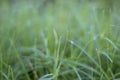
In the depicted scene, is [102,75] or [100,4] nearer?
[102,75]

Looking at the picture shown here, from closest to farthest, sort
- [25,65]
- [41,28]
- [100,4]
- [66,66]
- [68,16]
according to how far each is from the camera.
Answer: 1. [66,66]
2. [25,65]
3. [41,28]
4. [68,16]
5. [100,4]

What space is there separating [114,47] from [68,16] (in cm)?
100

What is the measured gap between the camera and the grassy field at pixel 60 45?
1.29 m

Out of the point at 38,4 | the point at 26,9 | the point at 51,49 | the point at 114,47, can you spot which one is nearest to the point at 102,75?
the point at 114,47

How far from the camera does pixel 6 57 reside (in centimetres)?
151

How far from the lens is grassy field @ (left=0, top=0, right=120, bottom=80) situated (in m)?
1.29

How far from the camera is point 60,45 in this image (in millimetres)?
1530

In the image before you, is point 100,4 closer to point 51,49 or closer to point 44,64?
point 51,49

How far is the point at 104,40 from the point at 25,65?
0.44 meters

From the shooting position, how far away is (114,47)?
4.16 feet

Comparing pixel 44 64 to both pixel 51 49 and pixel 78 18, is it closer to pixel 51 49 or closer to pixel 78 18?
pixel 51 49

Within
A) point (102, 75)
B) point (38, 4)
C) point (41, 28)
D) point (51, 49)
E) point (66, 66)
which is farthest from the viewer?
point (38, 4)

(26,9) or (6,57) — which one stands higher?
(26,9)

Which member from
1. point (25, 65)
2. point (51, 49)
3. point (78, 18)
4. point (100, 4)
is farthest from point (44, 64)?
point (100, 4)
